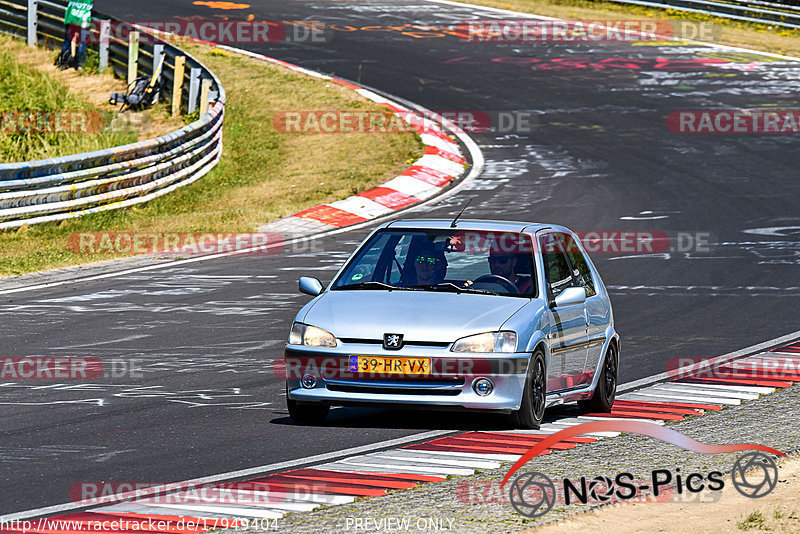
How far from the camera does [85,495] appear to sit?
719cm

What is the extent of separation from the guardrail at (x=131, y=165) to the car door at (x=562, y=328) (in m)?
9.97

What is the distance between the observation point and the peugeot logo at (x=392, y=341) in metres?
8.80

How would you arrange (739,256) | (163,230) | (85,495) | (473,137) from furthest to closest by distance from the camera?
1. (473,137)
2. (163,230)
3. (739,256)
4. (85,495)

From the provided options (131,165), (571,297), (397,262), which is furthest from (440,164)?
(571,297)

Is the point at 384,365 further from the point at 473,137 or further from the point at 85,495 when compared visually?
the point at 473,137

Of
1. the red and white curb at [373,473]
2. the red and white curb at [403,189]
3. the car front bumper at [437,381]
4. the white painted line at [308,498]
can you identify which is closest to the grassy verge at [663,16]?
the red and white curb at [403,189]

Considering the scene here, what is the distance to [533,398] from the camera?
903 cm

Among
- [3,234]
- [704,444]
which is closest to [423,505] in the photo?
[704,444]

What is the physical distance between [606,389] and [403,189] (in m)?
12.6

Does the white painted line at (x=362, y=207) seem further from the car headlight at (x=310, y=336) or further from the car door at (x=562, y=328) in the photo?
the car headlight at (x=310, y=336)

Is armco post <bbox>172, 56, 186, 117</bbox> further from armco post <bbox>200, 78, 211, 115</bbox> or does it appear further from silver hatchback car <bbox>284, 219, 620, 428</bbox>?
silver hatchback car <bbox>284, 219, 620, 428</bbox>

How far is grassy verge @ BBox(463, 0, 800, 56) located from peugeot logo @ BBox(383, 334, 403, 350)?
29.4 m

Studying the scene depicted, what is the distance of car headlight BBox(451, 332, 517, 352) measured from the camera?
8.82 meters

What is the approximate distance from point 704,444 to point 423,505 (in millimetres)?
2423
